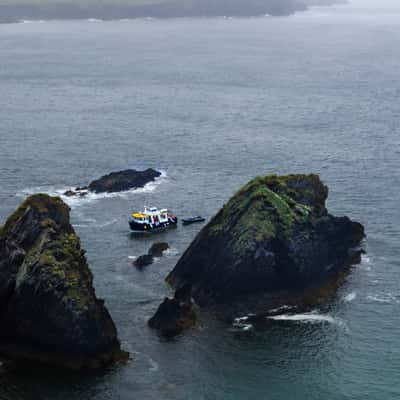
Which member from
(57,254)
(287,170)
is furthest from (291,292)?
(287,170)

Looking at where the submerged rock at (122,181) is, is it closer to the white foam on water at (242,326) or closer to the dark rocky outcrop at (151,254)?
the dark rocky outcrop at (151,254)

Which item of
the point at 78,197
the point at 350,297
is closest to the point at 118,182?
the point at 78,197

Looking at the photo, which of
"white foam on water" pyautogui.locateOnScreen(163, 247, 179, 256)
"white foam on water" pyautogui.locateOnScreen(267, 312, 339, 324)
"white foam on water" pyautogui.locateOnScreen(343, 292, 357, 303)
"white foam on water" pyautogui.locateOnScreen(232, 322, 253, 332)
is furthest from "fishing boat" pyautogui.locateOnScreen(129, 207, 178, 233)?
"white foam on water" pyautogui.locateOnScreen(267, 312, 339, 324)

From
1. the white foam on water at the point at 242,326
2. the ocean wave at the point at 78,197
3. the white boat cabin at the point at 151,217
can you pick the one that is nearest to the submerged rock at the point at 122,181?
the ocean wave at the point at 78,197

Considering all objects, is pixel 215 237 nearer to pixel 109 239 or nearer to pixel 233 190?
pixel 109 239

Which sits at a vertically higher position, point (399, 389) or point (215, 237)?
point (215, 237)
